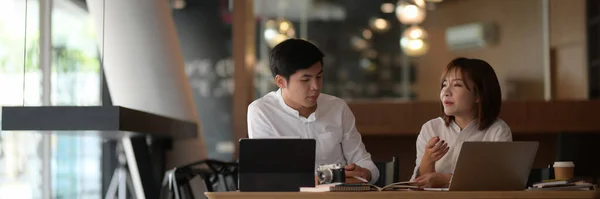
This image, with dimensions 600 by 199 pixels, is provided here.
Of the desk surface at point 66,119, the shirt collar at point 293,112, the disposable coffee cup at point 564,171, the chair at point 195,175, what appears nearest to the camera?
the disposable coffee cup at point 564,171

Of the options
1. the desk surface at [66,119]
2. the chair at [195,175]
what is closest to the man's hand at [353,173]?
the chair at [195,175]

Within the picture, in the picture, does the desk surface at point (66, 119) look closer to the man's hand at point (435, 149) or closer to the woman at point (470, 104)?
the woman at point (470, 104)

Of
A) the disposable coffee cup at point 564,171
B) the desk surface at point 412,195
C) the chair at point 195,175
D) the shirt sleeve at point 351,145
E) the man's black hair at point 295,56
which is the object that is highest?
the man's black hair at point 295,56

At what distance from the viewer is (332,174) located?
340 cm

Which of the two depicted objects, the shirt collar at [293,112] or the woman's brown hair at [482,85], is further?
the shirt collar at [293,112]

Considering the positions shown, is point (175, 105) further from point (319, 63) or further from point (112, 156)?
point (319, 63)

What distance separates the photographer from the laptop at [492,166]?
10.3 ft

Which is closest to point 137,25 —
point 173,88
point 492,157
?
point 173,88

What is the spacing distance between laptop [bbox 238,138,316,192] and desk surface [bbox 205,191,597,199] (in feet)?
0.40

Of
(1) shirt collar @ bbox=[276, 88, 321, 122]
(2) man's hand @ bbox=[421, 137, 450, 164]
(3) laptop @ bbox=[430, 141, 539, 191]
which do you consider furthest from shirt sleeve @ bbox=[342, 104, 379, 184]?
(3) laptop @ bbox=[430, 141, 539, 191]

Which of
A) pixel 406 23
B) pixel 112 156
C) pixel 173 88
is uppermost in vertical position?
pixel 406 23

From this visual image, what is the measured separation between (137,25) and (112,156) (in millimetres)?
1971

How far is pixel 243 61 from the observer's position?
330 inches

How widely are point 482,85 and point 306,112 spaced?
2.55 feet
